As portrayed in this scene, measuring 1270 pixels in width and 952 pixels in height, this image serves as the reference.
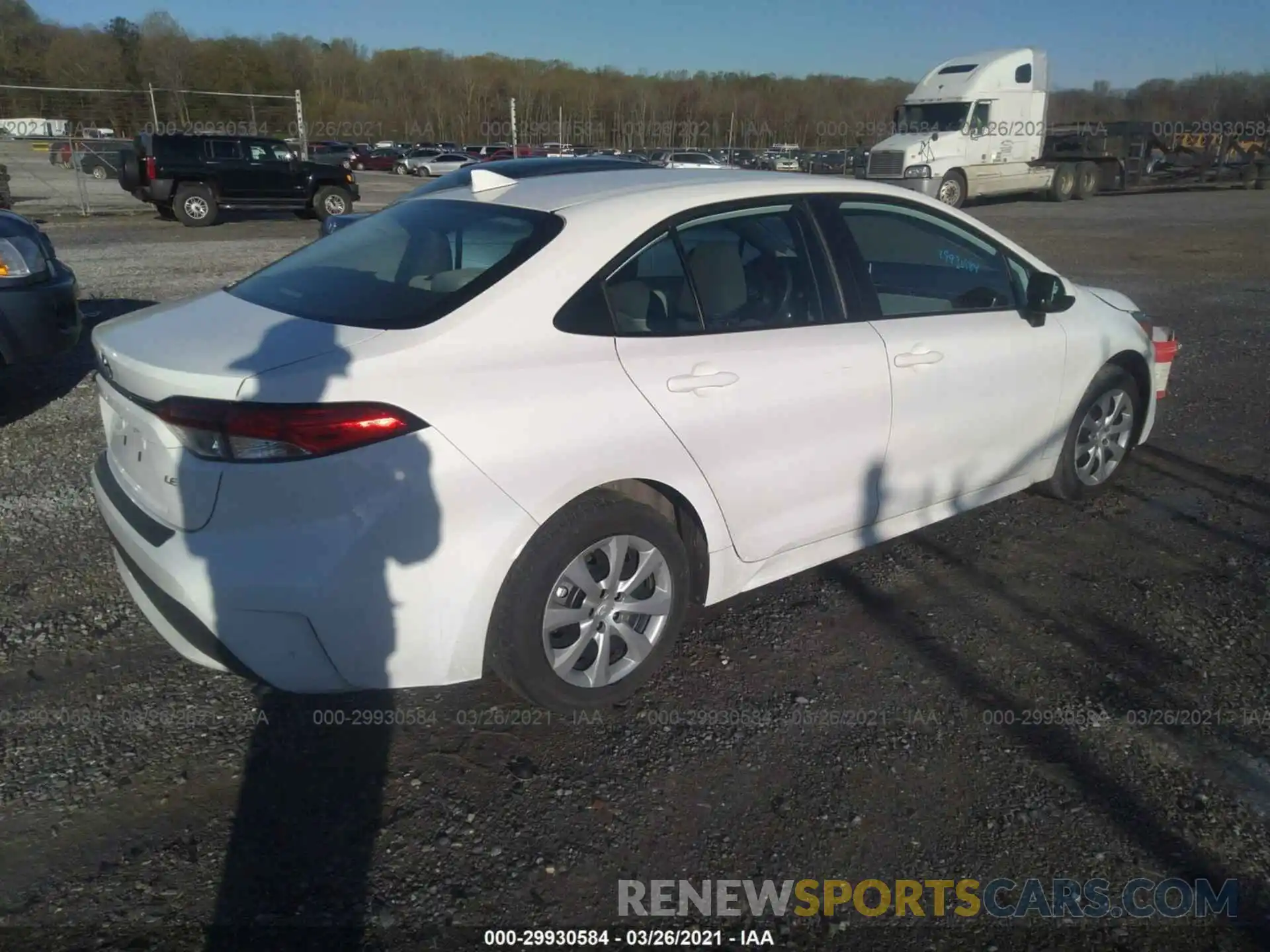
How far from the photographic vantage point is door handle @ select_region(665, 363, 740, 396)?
304cm

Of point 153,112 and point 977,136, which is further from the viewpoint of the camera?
point 153,112

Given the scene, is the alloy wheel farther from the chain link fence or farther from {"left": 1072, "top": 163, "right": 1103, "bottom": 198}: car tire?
{"left": 1072, "top": 163, "right": 1103, "bottom": 198}: car tire

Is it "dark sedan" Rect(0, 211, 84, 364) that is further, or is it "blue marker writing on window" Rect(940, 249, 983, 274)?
"dark sedan" Rect(0, 211, 84, 364)

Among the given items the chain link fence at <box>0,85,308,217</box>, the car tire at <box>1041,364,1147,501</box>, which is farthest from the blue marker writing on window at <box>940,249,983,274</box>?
the chain link fence at <box>0,85,308,217</box>

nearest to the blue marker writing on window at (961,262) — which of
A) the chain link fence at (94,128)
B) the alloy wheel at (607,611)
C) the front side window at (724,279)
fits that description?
the front side window at (724,279)

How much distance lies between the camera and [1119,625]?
12.2 feet

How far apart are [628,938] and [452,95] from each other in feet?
273

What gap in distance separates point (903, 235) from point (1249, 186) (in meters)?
38.1

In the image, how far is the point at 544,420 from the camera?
2756 mm

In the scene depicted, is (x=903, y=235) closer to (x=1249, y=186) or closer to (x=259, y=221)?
(x=259, y=221)

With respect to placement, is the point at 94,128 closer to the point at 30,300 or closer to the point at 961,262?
the point at 30,300

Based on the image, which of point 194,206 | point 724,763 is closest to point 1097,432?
point 724,763

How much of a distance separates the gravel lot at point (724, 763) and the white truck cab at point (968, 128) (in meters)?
22.0

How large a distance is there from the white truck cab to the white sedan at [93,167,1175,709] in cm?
2209
